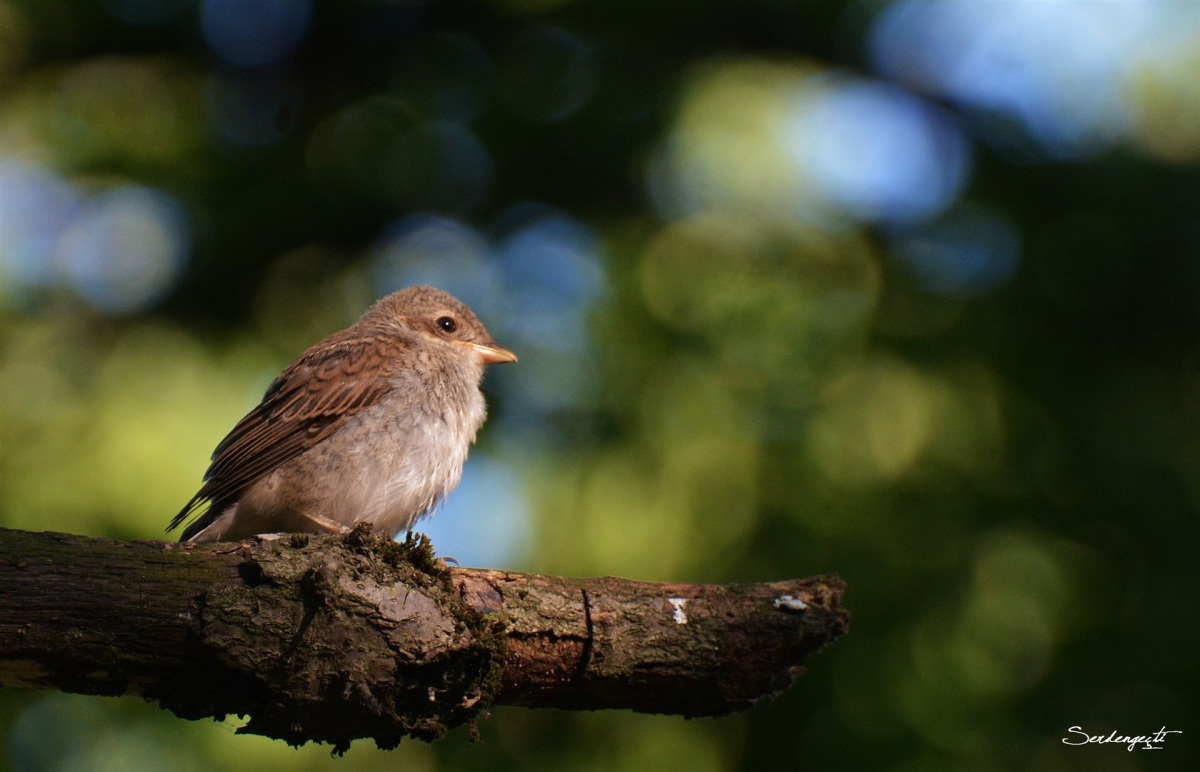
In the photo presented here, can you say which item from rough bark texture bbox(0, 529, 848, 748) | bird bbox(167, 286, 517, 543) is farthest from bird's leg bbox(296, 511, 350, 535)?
rough bark texture bbox(0, 529, 848, 748)

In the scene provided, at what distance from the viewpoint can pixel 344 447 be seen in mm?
5227

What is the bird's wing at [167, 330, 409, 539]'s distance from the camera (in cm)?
522

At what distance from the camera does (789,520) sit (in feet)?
20.6

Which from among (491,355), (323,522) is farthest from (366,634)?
(491,355)

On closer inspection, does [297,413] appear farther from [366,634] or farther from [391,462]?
[366,634]

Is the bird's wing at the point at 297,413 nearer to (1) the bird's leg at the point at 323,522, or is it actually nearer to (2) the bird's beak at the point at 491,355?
(1) the bird's leg at the point at 323,522

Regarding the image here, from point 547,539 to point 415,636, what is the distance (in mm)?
2810

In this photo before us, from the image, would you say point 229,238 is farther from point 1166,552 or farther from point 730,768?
point 1166,552

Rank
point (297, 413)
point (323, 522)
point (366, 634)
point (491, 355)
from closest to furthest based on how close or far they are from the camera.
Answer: point (366, 634) → point (323, 522) → point (297, 413) → point (491, 355)

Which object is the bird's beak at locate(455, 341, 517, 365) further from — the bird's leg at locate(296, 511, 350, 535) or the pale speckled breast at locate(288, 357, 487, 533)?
the bird's leg at locate(296, 511, 350, 535)

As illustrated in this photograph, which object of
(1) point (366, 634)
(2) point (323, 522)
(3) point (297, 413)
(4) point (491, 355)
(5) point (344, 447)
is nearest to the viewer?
(1) point (366, 634)

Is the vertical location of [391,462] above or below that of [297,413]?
below

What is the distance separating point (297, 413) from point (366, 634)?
218 cm

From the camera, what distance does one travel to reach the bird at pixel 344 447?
514 cm
